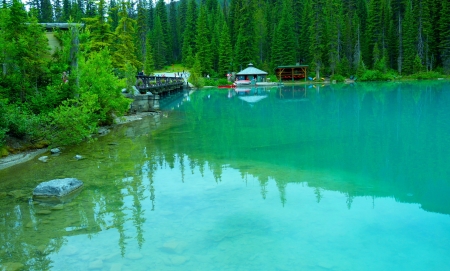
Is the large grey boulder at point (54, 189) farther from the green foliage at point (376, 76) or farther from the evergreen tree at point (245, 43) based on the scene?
the evergreen tree at point (245, 43)

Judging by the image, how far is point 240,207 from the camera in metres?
9.01

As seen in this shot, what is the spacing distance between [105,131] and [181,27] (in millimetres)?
81966

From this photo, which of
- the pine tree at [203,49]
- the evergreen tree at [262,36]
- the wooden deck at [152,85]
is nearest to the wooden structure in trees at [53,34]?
the wooden deck at [152,85]

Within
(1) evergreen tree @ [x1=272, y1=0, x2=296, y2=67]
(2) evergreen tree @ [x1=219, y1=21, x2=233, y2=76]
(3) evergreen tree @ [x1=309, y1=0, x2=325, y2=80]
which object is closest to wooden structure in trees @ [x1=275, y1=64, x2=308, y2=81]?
(1) evergreen tree @ [x1=272, y1=0, x2=296, y2=67]

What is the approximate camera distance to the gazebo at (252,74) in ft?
215

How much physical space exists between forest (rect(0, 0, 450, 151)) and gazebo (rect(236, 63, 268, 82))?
A: 18.7 ft

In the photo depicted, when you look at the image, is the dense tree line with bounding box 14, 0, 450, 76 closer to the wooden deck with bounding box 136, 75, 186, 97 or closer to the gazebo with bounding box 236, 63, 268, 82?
the gazebo with bounding box 236, 63, 268, 82

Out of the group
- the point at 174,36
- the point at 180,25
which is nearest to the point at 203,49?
the point at 180,25

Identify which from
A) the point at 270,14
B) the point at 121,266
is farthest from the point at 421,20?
the point at 121,266

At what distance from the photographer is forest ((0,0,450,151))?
15.2 metres

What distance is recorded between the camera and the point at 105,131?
19.8 m

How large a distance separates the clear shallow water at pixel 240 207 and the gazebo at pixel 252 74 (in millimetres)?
49110

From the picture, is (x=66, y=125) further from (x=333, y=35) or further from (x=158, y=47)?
(x=158, y=47)

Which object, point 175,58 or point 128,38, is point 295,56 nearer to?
point 175,58
